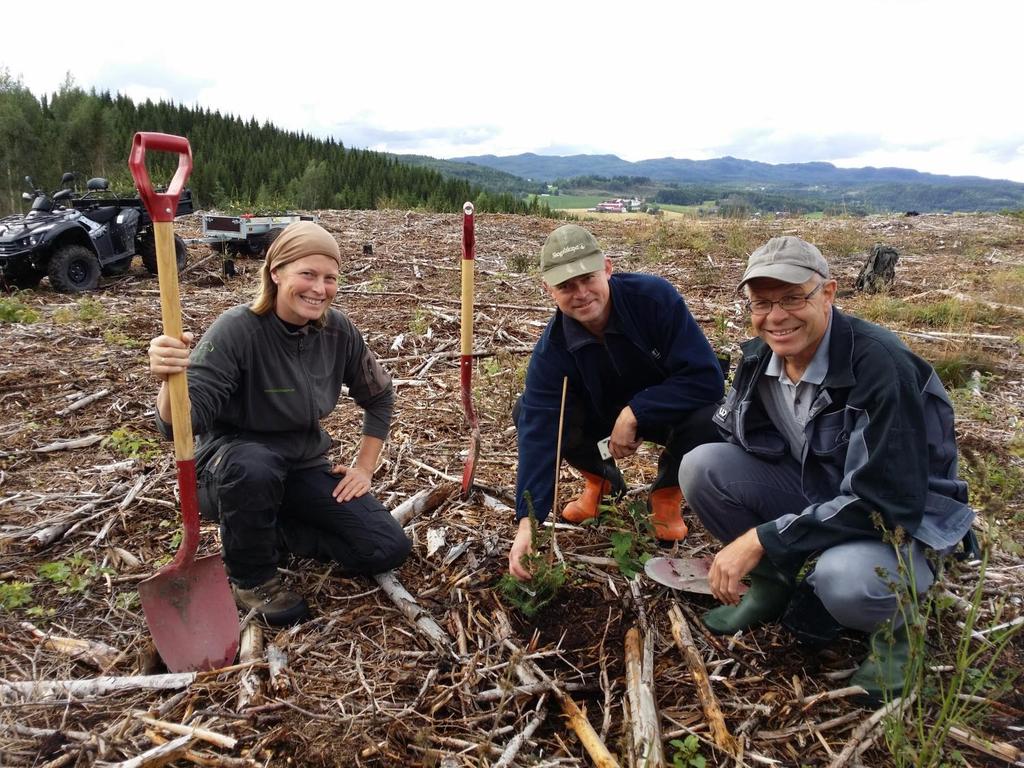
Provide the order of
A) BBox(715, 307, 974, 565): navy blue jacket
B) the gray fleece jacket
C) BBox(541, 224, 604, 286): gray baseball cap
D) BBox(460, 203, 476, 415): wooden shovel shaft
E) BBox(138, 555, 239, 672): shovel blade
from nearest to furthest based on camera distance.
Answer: BBox(715, 307, 974, 565): navy blue jacket, BBox(138, 555, 239, 672): shovel blade, the gray fleece jacket, BBox(541, 224, 604, 286): gray baseball cap, BBox(460, 203, 476, 415): wooden shovel shaft

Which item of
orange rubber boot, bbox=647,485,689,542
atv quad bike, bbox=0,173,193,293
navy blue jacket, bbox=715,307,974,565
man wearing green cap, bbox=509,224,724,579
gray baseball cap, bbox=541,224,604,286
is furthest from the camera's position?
atv quad bike, bbox=0,173,193,293

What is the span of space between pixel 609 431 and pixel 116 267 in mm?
8835

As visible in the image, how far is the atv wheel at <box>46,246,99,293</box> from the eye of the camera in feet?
27.3

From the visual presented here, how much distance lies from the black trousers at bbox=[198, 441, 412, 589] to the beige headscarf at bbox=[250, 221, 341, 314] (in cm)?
62

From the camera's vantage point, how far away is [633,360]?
318cm

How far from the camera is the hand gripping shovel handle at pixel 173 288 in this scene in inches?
88.3

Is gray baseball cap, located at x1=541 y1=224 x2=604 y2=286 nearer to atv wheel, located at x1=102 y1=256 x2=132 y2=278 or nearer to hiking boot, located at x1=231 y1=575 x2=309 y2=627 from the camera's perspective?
hiking boot, located at x1=231 y1=575 x2=309 y2=627

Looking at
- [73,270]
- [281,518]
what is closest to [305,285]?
[281,518]

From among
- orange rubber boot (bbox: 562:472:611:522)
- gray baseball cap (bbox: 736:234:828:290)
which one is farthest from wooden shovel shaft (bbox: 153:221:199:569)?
gray baseball cap (bbox: 736:234:828:290)

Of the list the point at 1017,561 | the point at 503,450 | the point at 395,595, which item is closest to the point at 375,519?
the point at 395,595

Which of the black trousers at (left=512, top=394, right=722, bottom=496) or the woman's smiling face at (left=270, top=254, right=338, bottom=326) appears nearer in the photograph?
the woman's smiling face at (left=270, top=254, right=338, bottom=326)

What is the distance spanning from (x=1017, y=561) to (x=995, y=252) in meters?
11.9

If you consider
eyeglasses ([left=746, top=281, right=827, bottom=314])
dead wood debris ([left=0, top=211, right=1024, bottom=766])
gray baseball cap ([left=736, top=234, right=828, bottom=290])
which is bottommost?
dead wood debris ([left=0, top=211, right=1024, bottom=766])

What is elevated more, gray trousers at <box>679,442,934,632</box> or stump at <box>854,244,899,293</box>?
stump at <box>854,244,899,293</box>
